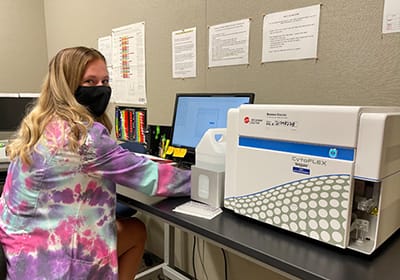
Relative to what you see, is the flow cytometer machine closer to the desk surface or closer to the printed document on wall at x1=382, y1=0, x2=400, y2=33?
the desk surface

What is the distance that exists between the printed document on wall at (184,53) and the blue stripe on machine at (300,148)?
100 centimetres

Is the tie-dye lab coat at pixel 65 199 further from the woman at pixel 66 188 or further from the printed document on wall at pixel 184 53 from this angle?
the printed document on wall at pixel 184 53

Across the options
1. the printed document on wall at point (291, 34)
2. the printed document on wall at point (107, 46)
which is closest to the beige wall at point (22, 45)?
the printed document on wall at point (107, 46)

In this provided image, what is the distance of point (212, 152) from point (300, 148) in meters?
0.36

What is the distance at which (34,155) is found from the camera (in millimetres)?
1090

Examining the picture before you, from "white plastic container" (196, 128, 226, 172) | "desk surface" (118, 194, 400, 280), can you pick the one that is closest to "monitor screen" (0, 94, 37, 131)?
"white plastic container" (196, 128, 226, 172)

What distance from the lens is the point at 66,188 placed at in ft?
3.61

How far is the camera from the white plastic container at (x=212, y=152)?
1.11m

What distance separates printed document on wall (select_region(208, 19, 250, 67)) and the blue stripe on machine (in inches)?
29.5

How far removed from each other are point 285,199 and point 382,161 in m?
0.27

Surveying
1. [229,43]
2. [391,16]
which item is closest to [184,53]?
[229,43]

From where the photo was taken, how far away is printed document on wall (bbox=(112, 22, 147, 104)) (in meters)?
2.19

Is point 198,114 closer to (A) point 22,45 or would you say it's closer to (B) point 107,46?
(B) point 107,46

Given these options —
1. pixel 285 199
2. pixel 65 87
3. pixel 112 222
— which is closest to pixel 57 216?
pixel 112 222
